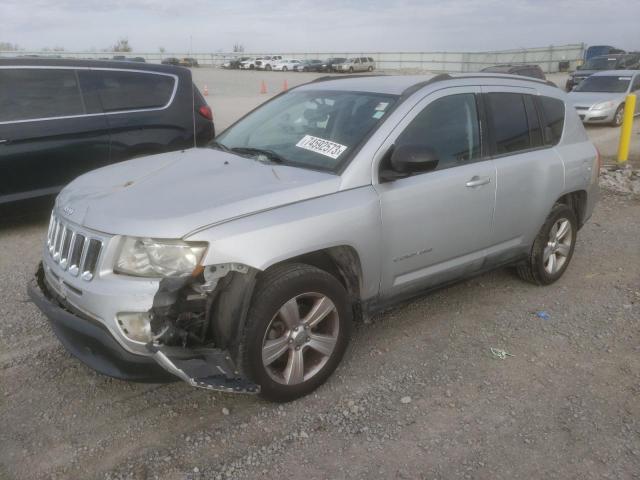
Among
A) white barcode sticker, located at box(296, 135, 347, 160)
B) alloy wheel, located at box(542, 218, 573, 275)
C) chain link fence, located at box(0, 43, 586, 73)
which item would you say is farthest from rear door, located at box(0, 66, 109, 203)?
chain link fence, located at box(0, 43, 586, 73)

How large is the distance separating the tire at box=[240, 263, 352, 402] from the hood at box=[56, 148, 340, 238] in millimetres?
398

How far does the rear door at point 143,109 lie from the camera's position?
245 inches

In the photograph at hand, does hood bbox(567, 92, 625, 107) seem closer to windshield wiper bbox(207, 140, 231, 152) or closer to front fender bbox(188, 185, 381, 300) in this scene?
windshield wiper bbox(207, 140, 231, 152)

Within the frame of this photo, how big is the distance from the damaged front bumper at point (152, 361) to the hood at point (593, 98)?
547 inches

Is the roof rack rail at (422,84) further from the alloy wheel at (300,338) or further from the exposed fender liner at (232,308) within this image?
the exposed fender liner at (232,308)

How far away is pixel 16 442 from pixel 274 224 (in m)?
1.65

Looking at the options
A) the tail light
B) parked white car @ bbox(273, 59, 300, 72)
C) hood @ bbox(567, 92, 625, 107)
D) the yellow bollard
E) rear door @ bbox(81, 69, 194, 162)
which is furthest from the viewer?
parked white car @ bbox(273, 59, 300, 72)

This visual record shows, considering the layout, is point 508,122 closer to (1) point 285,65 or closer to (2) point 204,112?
(2) point 204,112

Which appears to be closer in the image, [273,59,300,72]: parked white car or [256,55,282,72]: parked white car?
[273,59,300,72]: parked white car

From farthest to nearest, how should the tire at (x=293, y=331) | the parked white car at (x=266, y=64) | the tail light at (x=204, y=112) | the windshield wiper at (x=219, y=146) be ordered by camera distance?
the parked white car at (x=266, y=64), the tail light at (x=204, y=112), the windshield wiper at (x=219, y=146), the tire at (x=293, y=331)

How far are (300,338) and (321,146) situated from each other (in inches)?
46.8

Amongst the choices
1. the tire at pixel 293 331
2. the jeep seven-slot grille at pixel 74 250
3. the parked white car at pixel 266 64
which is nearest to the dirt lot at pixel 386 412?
the tire at pixel 293 331

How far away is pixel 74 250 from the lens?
2.89 meters

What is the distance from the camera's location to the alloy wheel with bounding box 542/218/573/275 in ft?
15.5
